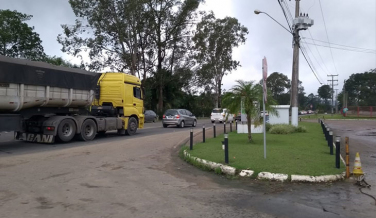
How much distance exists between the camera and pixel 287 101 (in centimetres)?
8056

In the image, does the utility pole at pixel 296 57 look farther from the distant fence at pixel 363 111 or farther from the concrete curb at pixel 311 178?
the distant fence at pixel 363 111

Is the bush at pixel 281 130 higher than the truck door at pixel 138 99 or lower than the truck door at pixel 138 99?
lower

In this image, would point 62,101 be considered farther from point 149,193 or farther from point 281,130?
point 281,130

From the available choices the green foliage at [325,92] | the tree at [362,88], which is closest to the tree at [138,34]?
the tree at [362,88]

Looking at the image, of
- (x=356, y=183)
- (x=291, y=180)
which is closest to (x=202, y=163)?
(x=291, y=180)

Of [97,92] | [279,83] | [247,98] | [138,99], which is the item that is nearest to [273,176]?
[247,98]

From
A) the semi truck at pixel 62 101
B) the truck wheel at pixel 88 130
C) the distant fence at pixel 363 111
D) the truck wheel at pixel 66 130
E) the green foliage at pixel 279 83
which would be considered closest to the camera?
the semi truck at pixel 62 101

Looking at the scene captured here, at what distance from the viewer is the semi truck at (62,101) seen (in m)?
12.5

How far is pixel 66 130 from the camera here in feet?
49.5

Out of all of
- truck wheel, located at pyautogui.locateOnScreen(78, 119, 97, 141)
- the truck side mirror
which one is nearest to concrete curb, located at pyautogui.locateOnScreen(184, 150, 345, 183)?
truck wheel, located at pyautogui.locateOnScreen(78, 119, 97, 141)

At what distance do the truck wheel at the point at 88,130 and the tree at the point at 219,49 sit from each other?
1196 inches

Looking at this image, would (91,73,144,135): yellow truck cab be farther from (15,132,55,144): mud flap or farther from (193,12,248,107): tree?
(193,12,248,107): tree

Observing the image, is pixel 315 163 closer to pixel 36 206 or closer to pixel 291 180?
pixel 291 180

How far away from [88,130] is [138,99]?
13.3ft
